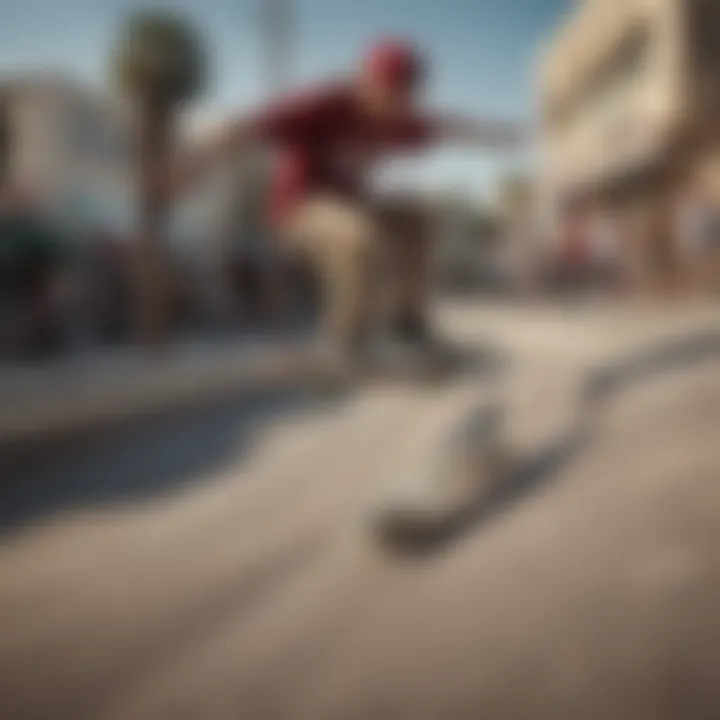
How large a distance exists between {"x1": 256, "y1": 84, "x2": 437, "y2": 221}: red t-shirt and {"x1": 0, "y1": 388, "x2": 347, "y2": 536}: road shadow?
226mm

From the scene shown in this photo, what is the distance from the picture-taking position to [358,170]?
0.71 metres

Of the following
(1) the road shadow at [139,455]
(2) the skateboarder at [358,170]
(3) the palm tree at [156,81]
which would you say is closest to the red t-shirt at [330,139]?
(2) the skateboarder at [358,170]

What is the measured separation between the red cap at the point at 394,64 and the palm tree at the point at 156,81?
7.3 inches

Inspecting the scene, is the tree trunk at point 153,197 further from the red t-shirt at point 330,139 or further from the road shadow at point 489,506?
the road shadow at point 489,506

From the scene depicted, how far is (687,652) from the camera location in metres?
0.49

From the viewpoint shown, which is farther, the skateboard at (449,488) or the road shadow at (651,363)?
the road shadow at (651,363)

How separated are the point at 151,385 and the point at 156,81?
34 centimetres

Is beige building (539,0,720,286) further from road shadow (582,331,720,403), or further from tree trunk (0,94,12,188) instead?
tree trunk (0,94,12,188)

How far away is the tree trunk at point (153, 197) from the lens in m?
0.75

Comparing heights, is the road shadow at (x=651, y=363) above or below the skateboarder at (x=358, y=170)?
below

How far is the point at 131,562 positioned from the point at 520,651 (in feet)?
1.08

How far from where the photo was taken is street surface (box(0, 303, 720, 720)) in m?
0.49

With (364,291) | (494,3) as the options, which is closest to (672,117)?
(494,3)

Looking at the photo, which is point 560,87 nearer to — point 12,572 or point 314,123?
point 314,123
